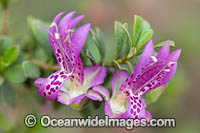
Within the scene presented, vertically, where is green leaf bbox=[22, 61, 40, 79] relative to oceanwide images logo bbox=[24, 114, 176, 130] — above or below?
above

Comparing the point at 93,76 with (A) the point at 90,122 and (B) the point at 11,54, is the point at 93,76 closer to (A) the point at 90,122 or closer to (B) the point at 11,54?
(A) the point at 90,122

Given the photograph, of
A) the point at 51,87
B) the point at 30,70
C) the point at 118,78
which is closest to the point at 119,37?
the point at 118,78

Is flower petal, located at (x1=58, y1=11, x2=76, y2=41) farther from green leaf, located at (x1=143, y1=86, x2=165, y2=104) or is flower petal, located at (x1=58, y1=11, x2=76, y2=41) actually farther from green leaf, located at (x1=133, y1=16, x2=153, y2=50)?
green leaf, located at (x1=143, y1=86, x2=165, y2=104)

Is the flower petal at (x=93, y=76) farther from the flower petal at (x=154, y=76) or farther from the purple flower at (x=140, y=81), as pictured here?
the flower petal at (x=154, y=76)

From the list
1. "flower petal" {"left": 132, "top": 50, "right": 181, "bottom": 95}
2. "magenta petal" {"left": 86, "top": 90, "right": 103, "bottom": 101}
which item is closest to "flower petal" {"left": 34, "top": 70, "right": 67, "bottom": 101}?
"magenta petal" {"left": 86, "top": 90, "right": 103, "bottom": 101}

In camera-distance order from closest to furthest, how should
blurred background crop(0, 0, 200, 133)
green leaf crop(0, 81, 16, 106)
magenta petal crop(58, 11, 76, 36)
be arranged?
magenta petal crop(58, 11, 76, 36)
green leaf crop(0, 81, 16, 106)
blurred background crop(0, 0, 200, 133)
